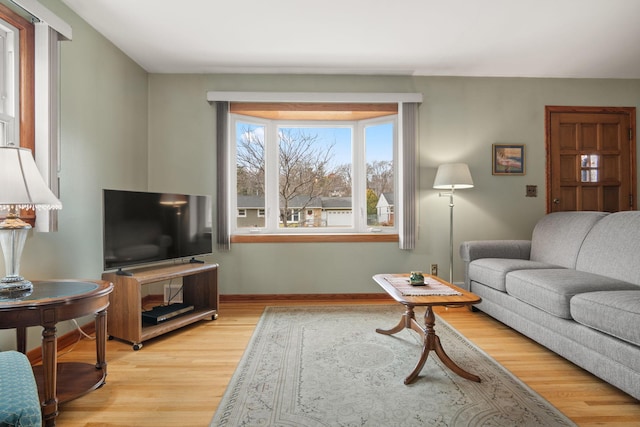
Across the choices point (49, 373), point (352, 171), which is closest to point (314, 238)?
point (352, 171)

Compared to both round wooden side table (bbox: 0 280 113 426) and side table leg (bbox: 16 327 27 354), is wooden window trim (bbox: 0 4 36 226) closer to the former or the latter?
side table leg (bbox: 16 327 27 354)

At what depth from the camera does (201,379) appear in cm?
208

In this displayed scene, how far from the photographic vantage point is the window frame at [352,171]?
3959mm

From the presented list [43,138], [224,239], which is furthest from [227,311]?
[43,138]

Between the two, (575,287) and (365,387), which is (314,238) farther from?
(575,287)

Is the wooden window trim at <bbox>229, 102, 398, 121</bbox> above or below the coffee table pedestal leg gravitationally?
above

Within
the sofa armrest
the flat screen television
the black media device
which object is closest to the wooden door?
the sofa armrest

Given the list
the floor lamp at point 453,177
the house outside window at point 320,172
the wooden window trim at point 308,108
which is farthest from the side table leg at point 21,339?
the floor lamp at point 453,177

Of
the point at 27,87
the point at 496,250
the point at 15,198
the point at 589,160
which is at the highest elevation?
the point at 27,87

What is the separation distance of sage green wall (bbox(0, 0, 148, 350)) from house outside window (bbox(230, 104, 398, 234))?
123 centimetres

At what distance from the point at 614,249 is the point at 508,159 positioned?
5.20ft

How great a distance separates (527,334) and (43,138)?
11.7 feet

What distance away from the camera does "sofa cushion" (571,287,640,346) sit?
175 centimetres

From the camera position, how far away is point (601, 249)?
2.72 meters
